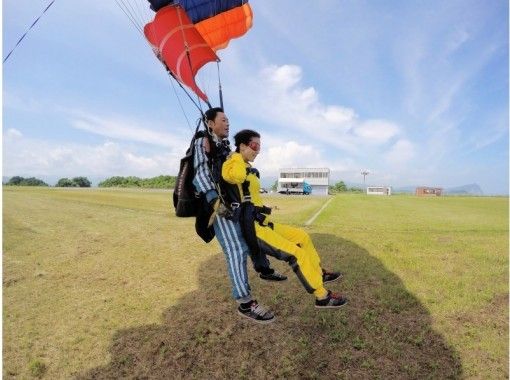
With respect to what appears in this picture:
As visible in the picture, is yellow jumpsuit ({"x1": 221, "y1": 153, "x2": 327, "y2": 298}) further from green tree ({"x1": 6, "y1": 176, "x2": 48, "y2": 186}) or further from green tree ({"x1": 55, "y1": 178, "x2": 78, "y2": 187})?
green tree ({"x1": 6, "y1": 176, "x2": 48, "y2": 186})

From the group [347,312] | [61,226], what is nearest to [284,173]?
[61,226]

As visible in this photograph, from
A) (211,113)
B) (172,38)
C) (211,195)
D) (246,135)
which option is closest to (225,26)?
(172,38)

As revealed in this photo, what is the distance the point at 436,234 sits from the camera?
36.4 feet

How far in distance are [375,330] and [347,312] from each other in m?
0.59

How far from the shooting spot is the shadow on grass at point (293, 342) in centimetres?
471

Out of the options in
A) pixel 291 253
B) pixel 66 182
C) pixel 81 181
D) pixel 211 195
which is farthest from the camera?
pixel 81 181

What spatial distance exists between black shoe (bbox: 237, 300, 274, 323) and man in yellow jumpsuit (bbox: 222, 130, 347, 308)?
0.68 meters

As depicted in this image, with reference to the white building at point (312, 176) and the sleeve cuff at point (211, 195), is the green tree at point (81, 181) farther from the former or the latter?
the sleeve cuff at point (211, 195)

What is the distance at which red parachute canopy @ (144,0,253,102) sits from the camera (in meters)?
6.40

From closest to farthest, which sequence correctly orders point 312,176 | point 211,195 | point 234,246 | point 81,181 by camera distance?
1. point 211,195
2. point 234,246
3. point 312,176
4. point 81,181

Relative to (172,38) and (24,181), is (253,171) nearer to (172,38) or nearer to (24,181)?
(172,38)

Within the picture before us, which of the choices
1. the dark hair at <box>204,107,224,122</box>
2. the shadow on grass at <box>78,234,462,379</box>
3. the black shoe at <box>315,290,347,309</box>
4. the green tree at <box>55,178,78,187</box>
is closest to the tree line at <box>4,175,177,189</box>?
the green tree at <box>55,178,78,187</box>

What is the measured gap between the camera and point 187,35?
6848 millimetres

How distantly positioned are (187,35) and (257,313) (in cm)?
539
